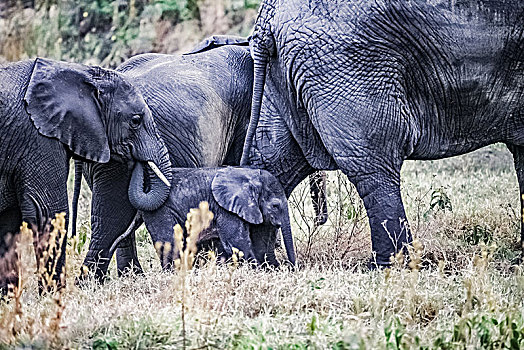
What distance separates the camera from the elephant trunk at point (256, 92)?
5254 mm

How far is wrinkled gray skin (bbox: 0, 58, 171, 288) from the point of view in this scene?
4613 mm

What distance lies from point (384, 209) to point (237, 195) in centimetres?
82

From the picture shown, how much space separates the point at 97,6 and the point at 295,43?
29.8 ft

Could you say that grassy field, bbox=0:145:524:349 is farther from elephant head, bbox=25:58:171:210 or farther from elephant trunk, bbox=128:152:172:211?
elephant head, bbox=25:58:171:210

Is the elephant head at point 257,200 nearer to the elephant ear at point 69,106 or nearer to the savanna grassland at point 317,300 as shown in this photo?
the savanna grassland at point 317,300

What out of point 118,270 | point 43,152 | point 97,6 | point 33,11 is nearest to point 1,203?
point 43,152

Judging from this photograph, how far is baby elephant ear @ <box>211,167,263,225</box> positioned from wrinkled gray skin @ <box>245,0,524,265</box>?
1.70 ft

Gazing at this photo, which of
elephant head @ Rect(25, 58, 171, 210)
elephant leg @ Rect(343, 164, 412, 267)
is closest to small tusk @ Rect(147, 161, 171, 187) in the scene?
elephant head @ Rect(25, 58, 171, 210)

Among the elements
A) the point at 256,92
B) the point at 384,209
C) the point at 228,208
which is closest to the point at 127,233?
the point at 228,208

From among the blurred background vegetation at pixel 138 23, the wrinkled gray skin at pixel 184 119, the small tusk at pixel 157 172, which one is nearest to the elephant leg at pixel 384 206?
the wrinkled gray skin at pixel 184 119

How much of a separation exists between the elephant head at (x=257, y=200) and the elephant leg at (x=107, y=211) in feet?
2.06

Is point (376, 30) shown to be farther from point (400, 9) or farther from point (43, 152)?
point (43, 152)

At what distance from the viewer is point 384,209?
489 centimetres

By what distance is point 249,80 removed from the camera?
6016 mm
